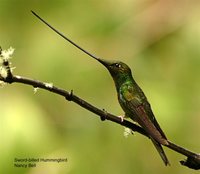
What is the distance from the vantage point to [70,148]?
451cm

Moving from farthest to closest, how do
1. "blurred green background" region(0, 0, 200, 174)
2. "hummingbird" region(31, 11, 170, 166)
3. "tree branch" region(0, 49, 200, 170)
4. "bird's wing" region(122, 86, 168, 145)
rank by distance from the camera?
"blurred green background" region(0, 0, 200, 174) < "hummingbird" region(31, 11, 170, 166) < "bird's wing" region(122, 86, 168, 145) < "tree branch" region(0, 49, 200, 170)

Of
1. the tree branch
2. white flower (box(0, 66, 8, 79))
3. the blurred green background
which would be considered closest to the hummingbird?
the tree branch

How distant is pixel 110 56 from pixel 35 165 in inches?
70.2

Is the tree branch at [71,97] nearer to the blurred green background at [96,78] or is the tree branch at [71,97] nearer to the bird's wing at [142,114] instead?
the bird's wing at [142,114]

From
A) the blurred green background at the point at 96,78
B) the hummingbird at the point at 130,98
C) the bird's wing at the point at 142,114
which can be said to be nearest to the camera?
the bird's wing at the point at 142,114

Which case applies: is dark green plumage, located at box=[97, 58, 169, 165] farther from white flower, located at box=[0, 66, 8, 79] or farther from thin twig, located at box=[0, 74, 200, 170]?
white flower, located at box=[0, 66, 8, 79]

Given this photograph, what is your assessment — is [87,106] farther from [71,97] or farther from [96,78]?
[96,78]

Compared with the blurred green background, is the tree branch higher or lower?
lower

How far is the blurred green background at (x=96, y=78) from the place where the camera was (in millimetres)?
4410

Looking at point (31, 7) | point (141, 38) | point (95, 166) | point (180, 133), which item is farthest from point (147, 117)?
point (31, 7)

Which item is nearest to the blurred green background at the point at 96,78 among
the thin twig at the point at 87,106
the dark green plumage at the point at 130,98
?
the dark green plumage at the point at 130,98

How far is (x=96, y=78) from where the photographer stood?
16.9ft

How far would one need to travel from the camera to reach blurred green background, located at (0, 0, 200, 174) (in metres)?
4.41

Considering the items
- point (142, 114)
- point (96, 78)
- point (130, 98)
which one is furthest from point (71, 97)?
point (96, 78)
